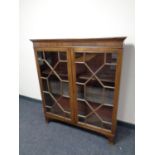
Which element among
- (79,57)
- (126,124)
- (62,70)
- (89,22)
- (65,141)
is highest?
(89,22)

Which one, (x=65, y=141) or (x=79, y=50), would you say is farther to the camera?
(x=65, y=141)

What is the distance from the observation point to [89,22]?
1.82 meters

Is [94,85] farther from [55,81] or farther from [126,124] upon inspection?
[126,124]

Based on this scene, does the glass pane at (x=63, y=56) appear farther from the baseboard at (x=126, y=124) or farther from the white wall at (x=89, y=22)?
the baseboard at (x=126, y=124)

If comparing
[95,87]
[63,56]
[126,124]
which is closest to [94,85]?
[95,87]

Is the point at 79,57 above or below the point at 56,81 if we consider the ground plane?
above

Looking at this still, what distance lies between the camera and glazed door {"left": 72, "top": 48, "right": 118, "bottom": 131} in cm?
151

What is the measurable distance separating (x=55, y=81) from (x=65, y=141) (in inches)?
28.8

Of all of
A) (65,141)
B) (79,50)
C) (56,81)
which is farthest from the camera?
(56,81)

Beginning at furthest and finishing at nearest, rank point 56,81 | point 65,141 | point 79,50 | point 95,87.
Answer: point 56,81, point 65,141, point 95,87, point 79,50
